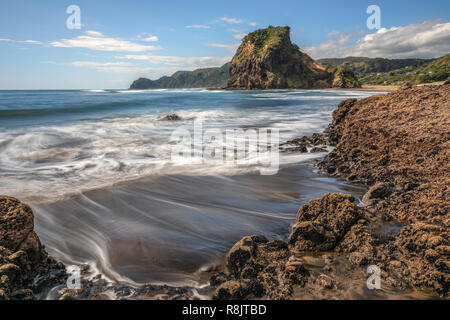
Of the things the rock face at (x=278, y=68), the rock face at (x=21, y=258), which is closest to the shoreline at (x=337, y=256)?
the rock face at (x=21, y=258)

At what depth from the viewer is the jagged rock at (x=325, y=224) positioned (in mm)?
3043

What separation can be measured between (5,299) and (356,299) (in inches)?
119

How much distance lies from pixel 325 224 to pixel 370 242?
52cm

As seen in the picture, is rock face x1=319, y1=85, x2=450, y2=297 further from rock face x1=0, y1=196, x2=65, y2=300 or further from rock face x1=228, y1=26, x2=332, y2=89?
rock face x1=228, y1=26, x2=332, y2=89

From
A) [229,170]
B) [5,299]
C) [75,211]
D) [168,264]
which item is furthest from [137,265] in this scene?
[229,170]

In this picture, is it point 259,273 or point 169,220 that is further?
point 169,220

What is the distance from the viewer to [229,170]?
→ 663 cm

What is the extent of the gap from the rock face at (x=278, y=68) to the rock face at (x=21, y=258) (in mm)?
92873

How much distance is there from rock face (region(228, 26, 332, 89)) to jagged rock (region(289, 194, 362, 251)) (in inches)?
3610

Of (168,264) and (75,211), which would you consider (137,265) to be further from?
(75,211)

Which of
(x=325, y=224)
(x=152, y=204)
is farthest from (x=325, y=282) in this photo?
(x=152, y=204)

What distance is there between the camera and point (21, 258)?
103 inches

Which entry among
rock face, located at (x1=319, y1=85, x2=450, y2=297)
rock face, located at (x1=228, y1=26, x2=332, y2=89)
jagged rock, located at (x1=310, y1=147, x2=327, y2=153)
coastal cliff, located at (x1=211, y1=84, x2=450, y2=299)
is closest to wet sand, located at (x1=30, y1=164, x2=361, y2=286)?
coastal cliff, located at (x1=211, y1=84, x2=450, y2=299)

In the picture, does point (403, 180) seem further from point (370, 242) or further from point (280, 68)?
point (280, 68)
